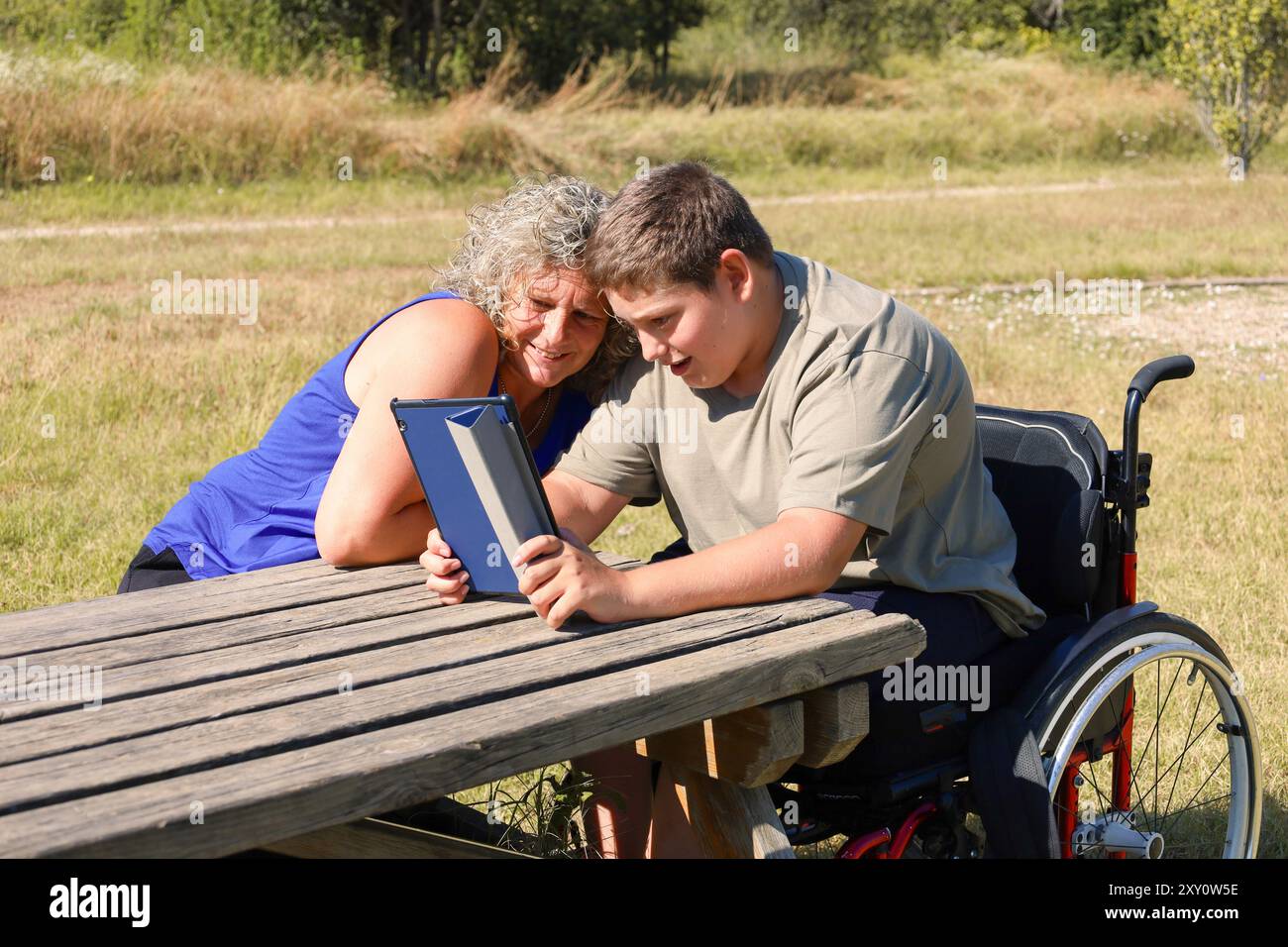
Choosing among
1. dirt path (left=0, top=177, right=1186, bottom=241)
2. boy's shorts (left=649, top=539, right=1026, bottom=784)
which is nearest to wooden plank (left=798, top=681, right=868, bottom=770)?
boy's shorts (left=649, top=539, right=1026, bottom=784)

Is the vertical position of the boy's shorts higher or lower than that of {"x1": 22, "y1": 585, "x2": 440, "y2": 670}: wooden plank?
lower

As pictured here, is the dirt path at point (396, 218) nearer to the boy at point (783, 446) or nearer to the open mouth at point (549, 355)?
the open mouth at point (549, 355)

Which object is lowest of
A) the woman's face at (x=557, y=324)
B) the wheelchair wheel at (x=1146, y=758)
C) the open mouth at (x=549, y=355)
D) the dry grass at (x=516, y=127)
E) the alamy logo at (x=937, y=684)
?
the wheelchair wheel at (x=1146, y=758)

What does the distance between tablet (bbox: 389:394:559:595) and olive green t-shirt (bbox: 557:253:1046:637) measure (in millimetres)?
420

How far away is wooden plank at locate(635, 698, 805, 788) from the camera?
2.48 metres

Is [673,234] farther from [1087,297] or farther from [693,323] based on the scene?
[1087,297]

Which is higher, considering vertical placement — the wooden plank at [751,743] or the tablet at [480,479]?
the tablet at [480,479]

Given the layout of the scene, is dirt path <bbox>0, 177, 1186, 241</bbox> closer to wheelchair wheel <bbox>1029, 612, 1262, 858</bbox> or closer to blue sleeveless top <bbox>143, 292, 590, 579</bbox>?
blue sleeveless top <bbox>143, 292, 590, 579</bbox>

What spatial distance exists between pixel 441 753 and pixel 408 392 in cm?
115

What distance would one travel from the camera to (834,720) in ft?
8.39

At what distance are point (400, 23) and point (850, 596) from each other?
81.1 ft

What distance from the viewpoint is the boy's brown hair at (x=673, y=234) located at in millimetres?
2676

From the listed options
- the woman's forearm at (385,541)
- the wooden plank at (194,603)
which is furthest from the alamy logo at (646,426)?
the woman's forearm at (385,541)
